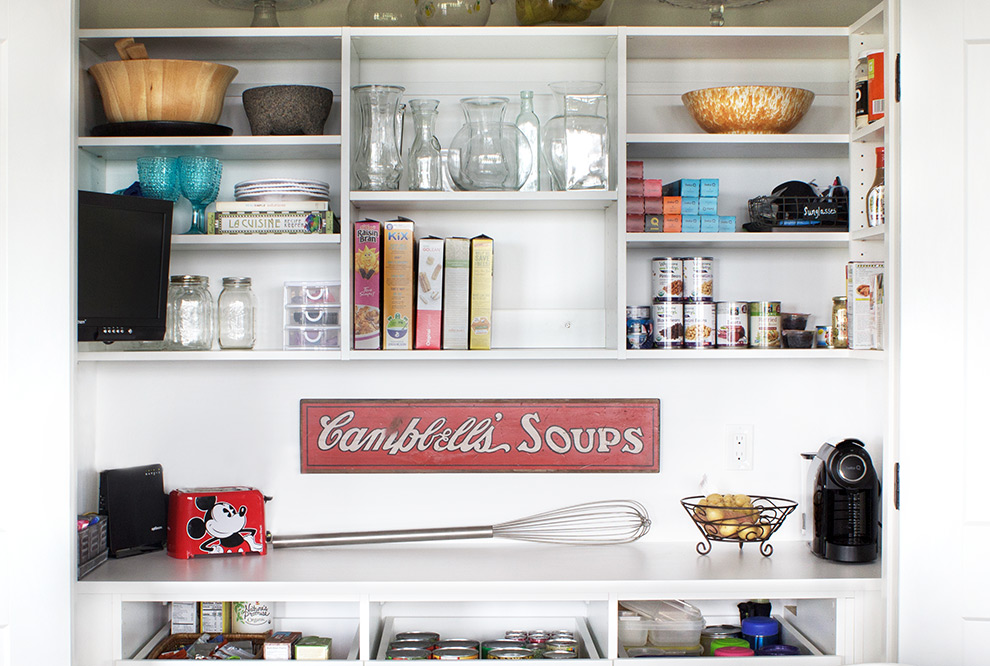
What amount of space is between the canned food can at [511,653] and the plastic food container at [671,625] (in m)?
0.22

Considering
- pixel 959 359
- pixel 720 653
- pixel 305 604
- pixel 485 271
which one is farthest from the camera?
pixel 305 604

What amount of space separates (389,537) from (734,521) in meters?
0.87

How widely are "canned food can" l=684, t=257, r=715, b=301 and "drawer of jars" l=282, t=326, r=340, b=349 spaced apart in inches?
34.7

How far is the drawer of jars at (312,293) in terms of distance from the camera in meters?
2.16

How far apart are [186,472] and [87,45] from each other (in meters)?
1.12

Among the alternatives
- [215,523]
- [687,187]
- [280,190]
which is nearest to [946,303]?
[687,187]

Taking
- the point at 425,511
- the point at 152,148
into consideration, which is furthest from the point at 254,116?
the point at 425,511

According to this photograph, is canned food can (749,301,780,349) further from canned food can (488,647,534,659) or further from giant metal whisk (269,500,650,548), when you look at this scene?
canned food can (488,647,534,659)

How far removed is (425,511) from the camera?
2.33 m

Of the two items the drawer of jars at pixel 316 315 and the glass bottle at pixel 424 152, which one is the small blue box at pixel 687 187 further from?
the drawer of jars at pixel 316 315

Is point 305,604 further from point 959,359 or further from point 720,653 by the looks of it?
point 959,359

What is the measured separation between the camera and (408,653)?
6.62ft

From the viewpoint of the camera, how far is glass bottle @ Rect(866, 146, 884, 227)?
2.02 meters

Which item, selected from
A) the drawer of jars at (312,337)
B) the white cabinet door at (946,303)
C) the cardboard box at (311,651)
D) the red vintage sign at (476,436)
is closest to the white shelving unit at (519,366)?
the red vintage sign at (476,436)
